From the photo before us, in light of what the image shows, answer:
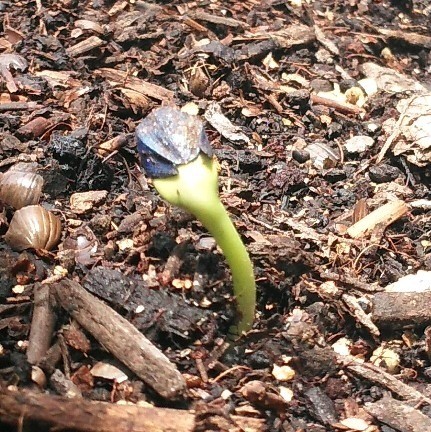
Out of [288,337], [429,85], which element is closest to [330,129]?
[429,85]

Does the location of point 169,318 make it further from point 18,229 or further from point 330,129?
point 330,129

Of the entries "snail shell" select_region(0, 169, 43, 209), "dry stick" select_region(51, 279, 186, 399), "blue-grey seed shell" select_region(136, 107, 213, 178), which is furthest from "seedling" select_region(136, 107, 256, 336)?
"snail shell" select_region(0, 169, 43, 209)

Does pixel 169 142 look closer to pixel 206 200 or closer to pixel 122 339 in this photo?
pixel 206 200

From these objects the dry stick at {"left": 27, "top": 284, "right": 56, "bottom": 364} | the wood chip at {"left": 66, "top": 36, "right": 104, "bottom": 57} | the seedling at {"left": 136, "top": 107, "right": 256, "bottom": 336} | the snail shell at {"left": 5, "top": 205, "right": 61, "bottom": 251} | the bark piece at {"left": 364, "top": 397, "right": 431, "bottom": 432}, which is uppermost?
the seedling at {"left": 136, "top": 107, "right": 256, "bottom": 336}

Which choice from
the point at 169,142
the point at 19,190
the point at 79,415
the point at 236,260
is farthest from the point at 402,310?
the point at 19,190

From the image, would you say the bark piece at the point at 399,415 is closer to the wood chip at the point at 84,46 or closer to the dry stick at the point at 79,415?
the dry stick at the point at 79,415

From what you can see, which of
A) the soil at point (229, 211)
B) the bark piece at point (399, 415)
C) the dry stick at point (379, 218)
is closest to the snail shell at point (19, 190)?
the soil at point (229, 211)

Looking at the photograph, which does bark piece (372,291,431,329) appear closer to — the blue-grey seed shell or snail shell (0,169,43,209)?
the blue-grey seed shell
